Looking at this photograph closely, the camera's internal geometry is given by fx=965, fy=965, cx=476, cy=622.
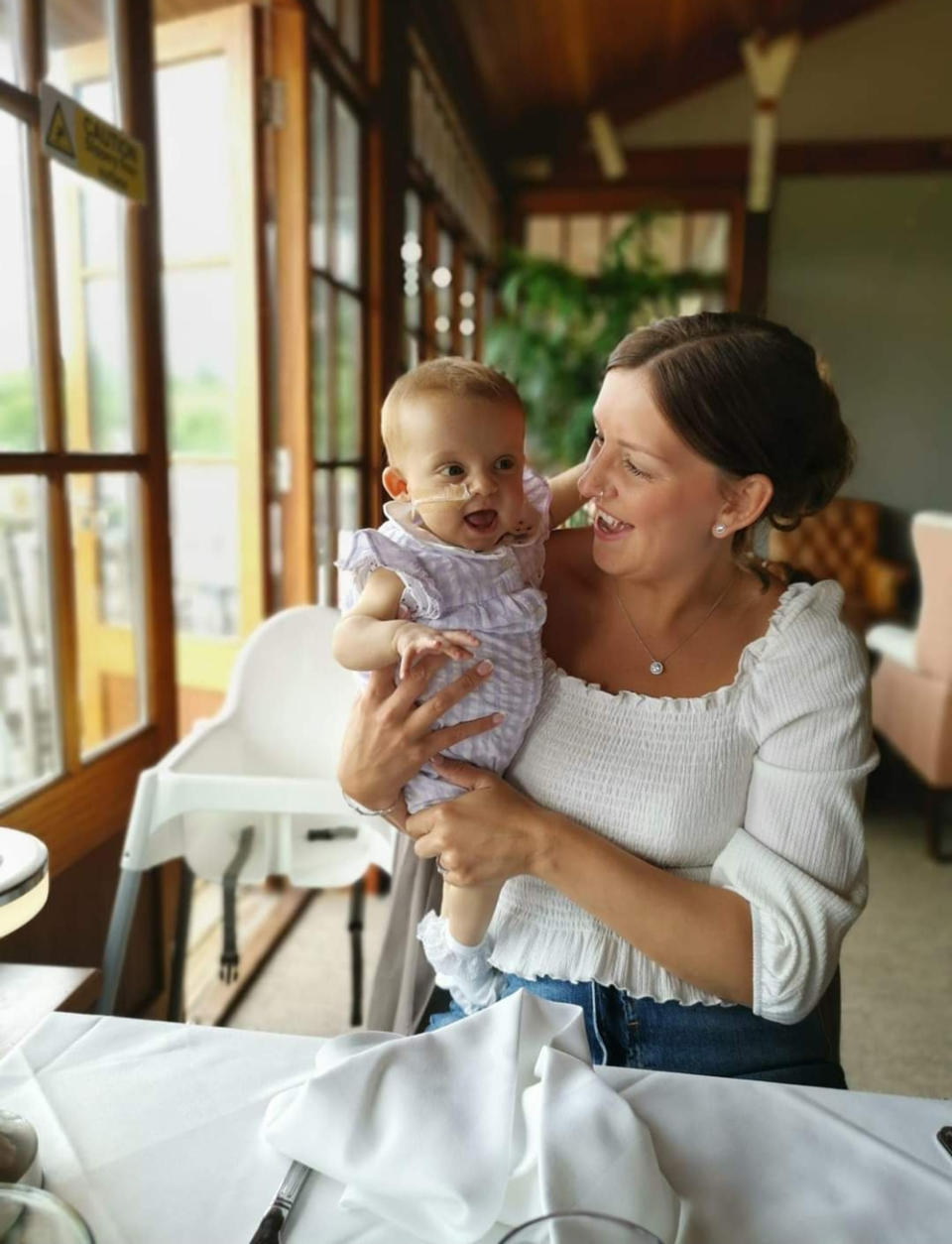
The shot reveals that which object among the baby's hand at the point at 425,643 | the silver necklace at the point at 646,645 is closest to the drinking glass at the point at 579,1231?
the baby's hand at the point at 425,643

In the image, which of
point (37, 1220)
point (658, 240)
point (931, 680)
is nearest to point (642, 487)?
point (37, 1220)

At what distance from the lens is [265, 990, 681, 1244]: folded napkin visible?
0.60 meters

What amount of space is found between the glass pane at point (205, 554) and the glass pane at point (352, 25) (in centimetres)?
139

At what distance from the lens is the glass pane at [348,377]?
291 cm

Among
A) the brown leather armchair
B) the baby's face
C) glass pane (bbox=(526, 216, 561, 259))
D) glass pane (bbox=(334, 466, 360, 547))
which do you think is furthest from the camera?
glass pane (bbox=(526, 216, 561, 259))

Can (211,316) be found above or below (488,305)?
below

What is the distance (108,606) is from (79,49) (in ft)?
4.32

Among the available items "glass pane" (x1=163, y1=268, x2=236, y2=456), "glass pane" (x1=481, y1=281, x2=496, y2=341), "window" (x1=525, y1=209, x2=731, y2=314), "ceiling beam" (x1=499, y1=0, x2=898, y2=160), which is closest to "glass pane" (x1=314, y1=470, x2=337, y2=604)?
"glass pane" (x1=163, y1=268, x2=236, y2=456)

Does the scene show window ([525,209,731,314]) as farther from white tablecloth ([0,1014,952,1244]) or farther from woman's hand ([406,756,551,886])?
white tablecloth ([0,1014,952,1244])

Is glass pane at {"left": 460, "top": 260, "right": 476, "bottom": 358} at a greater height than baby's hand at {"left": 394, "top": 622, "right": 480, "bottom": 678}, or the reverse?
glass pane at {"left": 460, "top": 260, "right": 476, "bottom": 358}

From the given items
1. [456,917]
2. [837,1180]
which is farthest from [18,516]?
[837,1180]

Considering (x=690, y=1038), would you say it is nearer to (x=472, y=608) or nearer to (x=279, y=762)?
(x=472, y=608)

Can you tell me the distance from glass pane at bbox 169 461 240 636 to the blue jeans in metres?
2.56

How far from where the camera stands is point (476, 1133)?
0.65 meters
